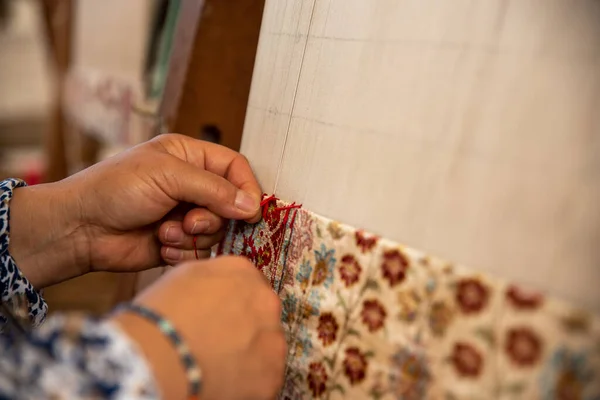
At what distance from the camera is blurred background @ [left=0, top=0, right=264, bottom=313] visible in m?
0.93

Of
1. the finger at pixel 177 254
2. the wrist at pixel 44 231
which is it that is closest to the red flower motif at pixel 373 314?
the finger at pixel 177 254

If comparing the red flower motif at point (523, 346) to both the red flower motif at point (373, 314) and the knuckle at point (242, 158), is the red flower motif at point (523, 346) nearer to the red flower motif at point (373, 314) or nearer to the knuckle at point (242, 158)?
the red flower motif at point (373, 314)

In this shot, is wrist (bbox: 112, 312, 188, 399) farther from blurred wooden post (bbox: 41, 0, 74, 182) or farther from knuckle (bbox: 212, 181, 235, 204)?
blurred wooden post (bbox: 41, 0, 74, 182)

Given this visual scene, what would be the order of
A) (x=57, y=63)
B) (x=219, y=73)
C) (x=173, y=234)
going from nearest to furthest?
(x=173, y=234)
(x=219, y=73)
(x=57, y=63)

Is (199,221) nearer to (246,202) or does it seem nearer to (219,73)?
(246,202)

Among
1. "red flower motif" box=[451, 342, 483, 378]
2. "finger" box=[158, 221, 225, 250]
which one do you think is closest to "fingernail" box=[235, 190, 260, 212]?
"finger" box=[158, 221, 225, 250]

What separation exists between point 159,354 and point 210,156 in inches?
16.2

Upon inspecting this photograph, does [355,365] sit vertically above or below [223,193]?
below

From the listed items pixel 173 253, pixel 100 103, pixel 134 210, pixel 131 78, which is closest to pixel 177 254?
pixel 173 253

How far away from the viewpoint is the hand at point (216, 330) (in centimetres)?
48

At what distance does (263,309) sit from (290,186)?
199mm

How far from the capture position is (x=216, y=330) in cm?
52

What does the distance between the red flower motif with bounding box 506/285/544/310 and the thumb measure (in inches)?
14.7

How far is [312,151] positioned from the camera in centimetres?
68
